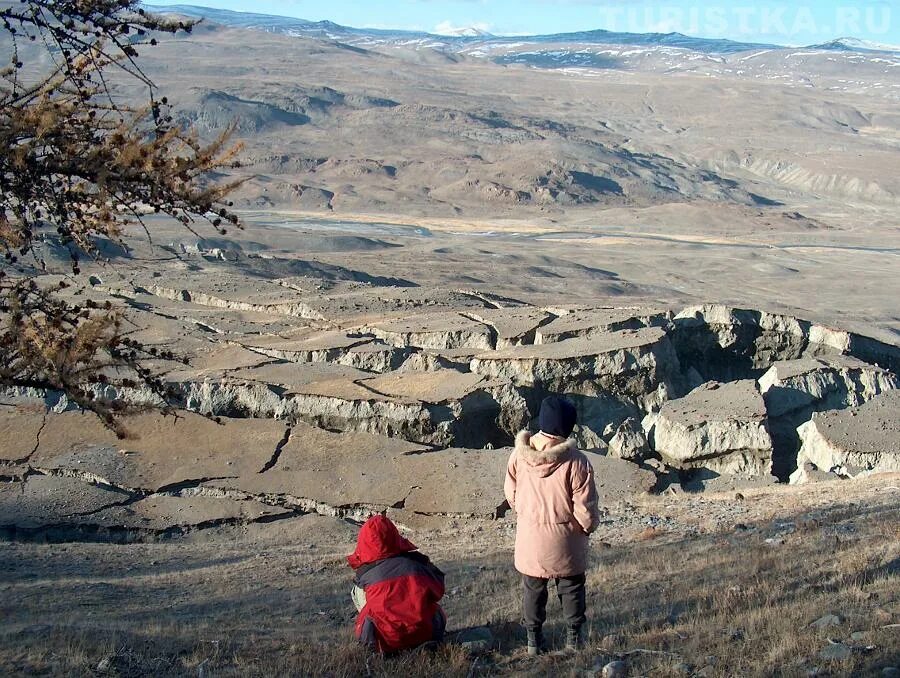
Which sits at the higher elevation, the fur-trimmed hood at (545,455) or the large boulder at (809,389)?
the fur-trimmed hood at (545,455)

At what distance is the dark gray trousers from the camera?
18.1 feet

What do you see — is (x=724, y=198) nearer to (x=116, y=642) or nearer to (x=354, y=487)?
(x=354, y=487)

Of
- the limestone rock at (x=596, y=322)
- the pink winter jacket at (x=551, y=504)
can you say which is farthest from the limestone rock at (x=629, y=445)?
the pink winter jacket at (x=551, y=504)

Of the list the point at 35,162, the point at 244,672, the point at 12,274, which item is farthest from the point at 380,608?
the point at 12,274

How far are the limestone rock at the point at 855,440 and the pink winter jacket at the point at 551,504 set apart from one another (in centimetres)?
988

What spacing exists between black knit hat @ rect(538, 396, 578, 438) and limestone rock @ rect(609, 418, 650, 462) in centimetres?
964

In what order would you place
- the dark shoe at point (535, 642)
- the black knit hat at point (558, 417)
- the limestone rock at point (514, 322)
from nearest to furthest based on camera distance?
the black knit hat at point (558, 417) < the dark shoe at point (535, 642) < the limestone rock at point (514, 322)

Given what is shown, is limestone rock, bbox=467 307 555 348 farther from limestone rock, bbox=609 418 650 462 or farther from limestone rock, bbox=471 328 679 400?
limestone rock, bbox=609 418 650 462

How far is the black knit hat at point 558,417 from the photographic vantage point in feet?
17.1

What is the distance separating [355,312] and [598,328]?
215 inches

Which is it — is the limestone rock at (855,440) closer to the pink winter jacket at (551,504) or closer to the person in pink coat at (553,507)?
A: the person in pink coat at (553,507)

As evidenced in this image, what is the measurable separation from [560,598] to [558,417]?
1.11m

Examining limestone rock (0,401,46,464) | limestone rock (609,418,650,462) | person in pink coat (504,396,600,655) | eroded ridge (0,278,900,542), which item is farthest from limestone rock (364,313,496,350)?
person in pink coat (504,396,600,655)

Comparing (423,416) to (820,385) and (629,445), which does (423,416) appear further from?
(820,385)
